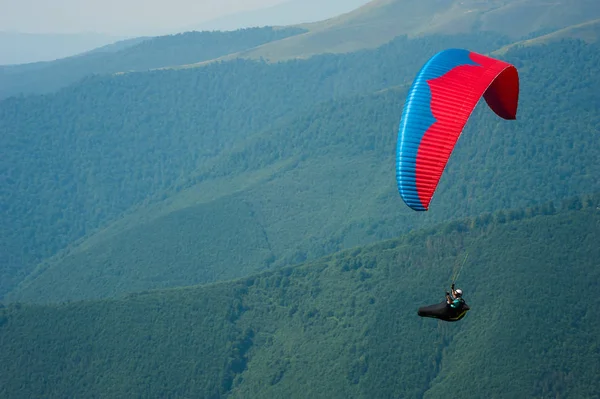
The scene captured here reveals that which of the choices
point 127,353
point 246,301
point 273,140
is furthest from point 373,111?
point 127,353

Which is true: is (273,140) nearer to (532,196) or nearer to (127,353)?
(532,196)

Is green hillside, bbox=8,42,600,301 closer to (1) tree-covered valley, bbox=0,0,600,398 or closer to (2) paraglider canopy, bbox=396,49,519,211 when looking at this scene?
(1) tree-covered valley, bbox=0,0,600,398

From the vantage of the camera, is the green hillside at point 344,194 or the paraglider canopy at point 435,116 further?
the green hillside at point 344,194

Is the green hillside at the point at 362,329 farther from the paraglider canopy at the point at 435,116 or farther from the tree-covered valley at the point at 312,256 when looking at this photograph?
the paraglider canopy at the point at 435,116

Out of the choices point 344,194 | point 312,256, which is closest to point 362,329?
point 312,256

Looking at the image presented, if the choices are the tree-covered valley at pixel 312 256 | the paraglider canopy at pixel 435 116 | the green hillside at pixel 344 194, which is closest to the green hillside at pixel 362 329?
the tree-covered valley at pixel 312 256

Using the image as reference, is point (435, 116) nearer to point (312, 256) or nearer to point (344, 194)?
point (312, 256)

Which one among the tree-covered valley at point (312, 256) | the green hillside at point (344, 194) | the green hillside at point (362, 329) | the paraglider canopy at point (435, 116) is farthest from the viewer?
the green hillside at point (344, 194)
